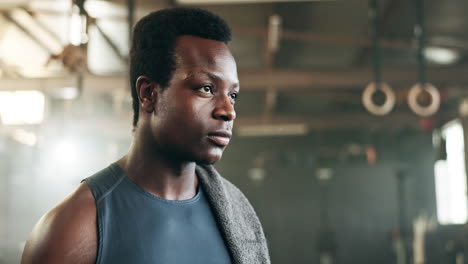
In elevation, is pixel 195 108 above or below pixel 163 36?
below

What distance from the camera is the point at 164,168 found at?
1067 mm

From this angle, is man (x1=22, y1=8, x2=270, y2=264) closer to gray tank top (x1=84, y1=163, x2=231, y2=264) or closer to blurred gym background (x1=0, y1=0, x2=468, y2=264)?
gray tank top (x1=84, y1=163, x2=231, y2=264)

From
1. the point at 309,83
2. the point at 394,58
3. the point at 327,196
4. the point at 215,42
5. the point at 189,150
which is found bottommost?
the point at 327,196

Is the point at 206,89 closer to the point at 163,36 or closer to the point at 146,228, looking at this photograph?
the point at 163,36

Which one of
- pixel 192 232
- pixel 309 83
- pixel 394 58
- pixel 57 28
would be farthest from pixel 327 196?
pixel 192 232

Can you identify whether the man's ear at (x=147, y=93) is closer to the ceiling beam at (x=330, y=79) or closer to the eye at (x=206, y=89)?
the eye at (x=206, y=89)

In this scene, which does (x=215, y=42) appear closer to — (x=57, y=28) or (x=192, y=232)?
(x=192, y=232)

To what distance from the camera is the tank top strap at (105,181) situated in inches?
39.6

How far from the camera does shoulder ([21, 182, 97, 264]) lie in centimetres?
89

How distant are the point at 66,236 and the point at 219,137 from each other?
356 mm

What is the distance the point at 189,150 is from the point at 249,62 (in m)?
6.96

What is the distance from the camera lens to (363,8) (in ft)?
18.2

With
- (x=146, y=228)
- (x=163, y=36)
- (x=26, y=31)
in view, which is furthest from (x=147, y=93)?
(x=26, y=31)

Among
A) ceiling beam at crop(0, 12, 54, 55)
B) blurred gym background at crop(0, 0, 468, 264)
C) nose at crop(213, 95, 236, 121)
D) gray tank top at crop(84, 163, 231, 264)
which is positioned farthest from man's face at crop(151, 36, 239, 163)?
ceiling beam at crop(0, 12, 54, 55)
